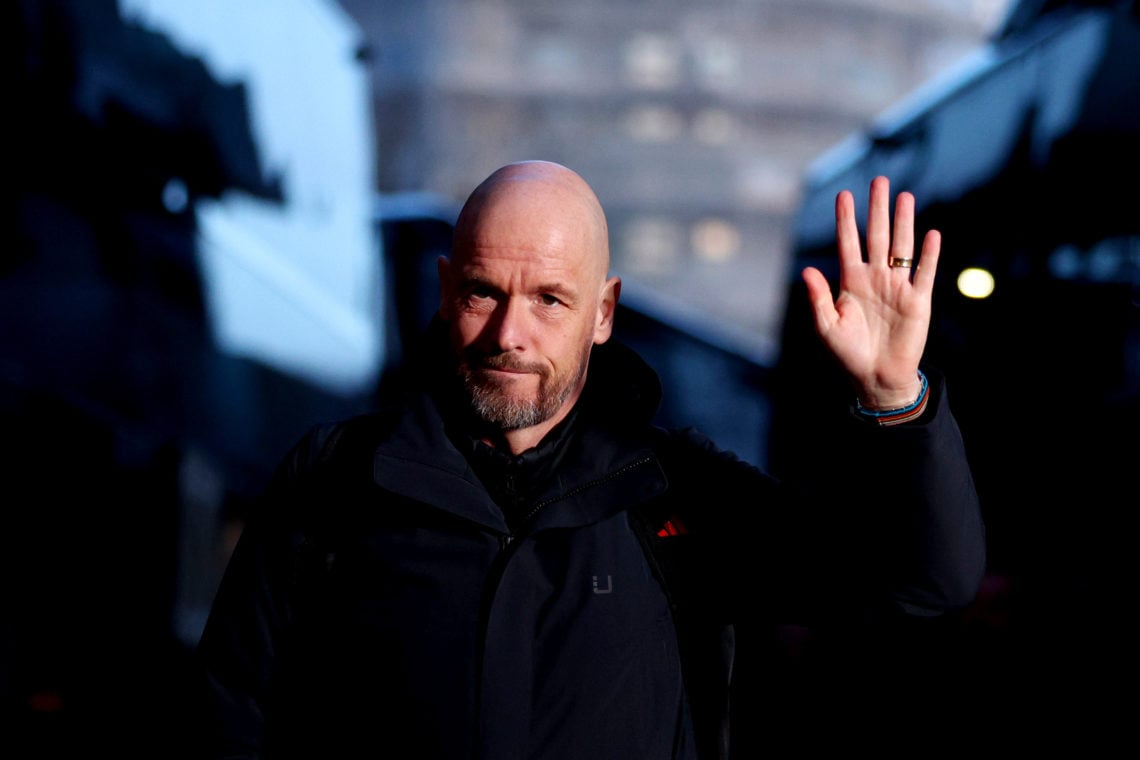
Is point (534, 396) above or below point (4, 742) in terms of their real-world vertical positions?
above

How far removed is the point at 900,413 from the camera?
1.72 m

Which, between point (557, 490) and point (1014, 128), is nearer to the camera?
point (557, 490)

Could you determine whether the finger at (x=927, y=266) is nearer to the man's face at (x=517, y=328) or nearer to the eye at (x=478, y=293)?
the man's face at (x=517, y=328)

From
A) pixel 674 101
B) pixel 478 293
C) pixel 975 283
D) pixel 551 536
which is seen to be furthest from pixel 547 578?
pixel 674 101

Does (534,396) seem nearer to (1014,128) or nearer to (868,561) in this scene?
(868,561)

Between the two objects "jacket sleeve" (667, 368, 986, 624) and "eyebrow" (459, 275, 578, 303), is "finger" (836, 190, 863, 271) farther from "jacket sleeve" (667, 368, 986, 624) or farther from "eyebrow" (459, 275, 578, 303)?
"eyebrow" (459, 275, 578, 303)

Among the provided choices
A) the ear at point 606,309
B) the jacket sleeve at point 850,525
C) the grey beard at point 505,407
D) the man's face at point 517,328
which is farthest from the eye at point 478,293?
the jacket sleeve at point 850,525

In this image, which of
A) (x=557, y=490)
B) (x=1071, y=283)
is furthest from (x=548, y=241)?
(x=1071, y=283)

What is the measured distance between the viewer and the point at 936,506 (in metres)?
1.67

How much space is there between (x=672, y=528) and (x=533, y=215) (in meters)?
0.79

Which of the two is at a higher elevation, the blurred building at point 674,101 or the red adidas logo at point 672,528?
the blurred building at point 674,101

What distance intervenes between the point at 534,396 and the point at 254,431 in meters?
5.84

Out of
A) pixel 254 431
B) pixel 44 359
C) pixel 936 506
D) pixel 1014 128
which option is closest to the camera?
pixel 936 506

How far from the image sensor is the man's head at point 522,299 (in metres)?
2.02
